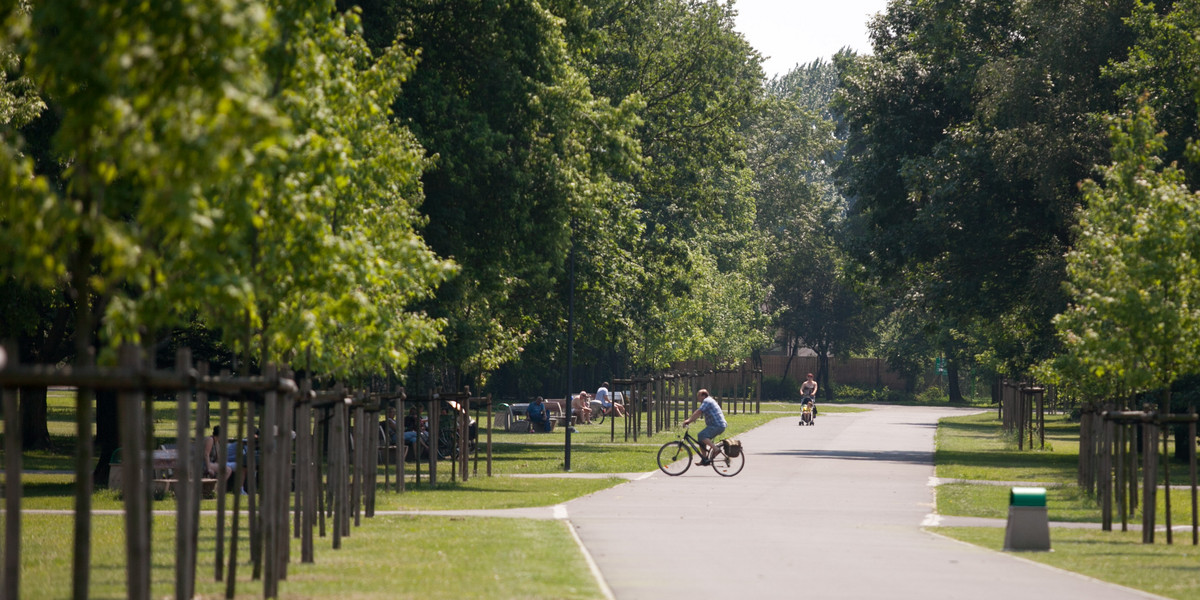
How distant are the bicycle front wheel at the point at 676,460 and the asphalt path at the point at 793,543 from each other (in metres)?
0.31

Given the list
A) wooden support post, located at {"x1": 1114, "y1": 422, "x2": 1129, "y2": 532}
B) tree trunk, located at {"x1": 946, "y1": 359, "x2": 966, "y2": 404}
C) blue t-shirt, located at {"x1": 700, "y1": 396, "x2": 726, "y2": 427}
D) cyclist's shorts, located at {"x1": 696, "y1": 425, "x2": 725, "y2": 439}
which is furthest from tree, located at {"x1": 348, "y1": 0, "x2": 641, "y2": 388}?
tree trunk, located at {"x1": 946, "y1": 359, "x2": 966, "y2": 404}

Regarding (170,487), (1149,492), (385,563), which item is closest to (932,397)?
(170,487)

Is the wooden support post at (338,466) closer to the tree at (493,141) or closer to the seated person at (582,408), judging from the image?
the tree at (493,141)

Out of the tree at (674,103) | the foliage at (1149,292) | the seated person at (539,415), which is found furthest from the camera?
the seated person at (539,415)

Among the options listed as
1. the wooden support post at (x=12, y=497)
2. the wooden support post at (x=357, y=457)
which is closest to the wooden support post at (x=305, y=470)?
the wooden support post at (x=357, y=457)

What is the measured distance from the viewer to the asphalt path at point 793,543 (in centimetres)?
1296

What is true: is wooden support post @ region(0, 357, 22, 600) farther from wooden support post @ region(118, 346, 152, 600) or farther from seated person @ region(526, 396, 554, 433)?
seated person @ region(526, 396, 554, 433)

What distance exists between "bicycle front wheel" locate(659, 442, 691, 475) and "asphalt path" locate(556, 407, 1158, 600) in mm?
305

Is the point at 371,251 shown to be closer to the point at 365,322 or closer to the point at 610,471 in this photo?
the point at 365,322

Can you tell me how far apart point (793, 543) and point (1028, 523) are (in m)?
2.57

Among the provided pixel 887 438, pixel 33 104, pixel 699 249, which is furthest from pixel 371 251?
pixel 699 249

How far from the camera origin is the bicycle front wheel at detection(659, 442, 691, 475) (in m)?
29.7

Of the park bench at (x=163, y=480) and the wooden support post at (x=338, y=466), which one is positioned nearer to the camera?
the wooden support post at (x=338, y=466)

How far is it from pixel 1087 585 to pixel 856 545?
138 inches
